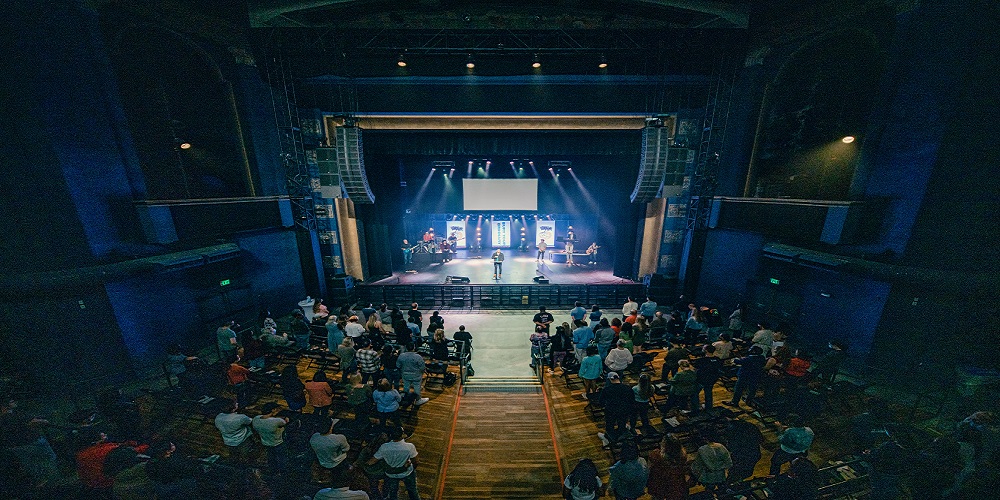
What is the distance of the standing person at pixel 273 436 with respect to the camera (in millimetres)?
4676

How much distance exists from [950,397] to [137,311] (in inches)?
771

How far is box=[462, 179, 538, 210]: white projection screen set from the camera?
58.7 ft

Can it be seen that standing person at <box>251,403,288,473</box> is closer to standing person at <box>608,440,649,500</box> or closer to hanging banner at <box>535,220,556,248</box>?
standing person at <box>608,440,649,500</box>

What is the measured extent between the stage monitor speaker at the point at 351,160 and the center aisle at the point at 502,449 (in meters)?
9.04

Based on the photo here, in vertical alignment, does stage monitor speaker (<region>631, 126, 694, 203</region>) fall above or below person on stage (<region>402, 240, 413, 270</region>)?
above

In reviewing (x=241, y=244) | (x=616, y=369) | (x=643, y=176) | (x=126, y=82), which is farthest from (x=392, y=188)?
(x=616, y=369)

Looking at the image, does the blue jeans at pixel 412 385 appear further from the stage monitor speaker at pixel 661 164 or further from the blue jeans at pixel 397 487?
the stage monitor speaker at pixel 661 164

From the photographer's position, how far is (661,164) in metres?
11.9

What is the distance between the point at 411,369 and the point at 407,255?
1221 centimetres

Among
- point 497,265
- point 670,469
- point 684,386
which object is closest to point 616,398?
point 670,469

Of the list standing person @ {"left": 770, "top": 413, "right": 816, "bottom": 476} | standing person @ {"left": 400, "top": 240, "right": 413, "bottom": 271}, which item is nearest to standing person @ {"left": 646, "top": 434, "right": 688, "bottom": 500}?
standing person @ {"left": 770, "top": 413, "right": 816, "bottom": 476}

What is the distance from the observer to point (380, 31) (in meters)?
10.1

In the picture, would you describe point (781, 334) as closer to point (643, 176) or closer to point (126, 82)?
point (643, 176)

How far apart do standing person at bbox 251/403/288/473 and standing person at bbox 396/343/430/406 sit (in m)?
2.22
